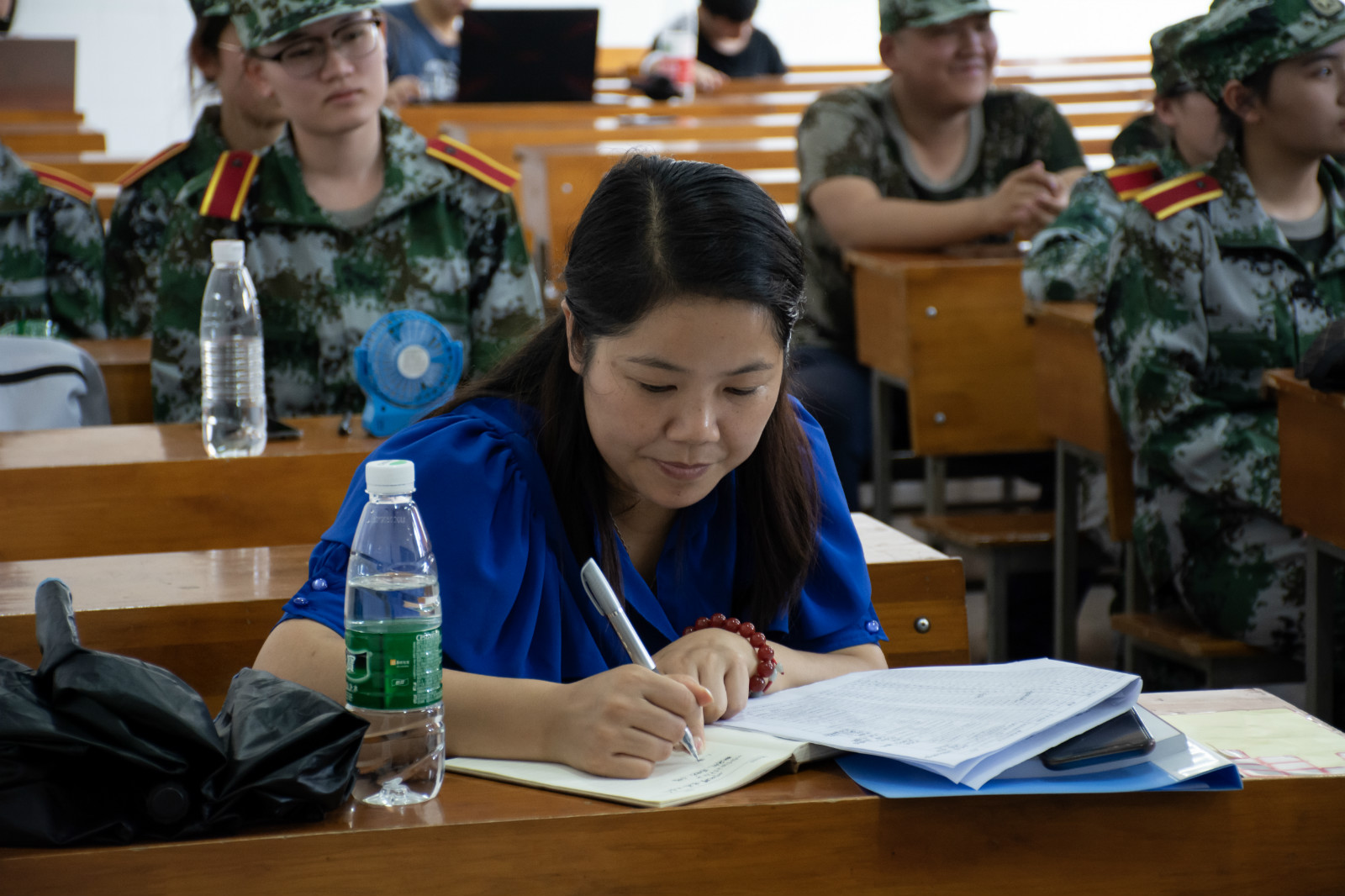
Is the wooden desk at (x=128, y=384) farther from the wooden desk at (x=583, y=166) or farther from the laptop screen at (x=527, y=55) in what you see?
the laptop screen at (x=527, y=55)

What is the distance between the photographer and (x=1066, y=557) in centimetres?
290

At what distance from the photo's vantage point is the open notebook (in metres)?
0.99

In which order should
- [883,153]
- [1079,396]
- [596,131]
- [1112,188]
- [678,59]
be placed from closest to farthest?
[1079,396]
[1112,188]
[883,153]
[596,131]
[678,59]

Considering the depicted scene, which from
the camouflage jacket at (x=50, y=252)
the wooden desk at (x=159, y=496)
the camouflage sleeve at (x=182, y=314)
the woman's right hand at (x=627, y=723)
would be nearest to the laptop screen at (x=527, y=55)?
the camouflage jacket at (x=50, y=252)

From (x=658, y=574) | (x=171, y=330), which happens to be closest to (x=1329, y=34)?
(x=658, y=574)

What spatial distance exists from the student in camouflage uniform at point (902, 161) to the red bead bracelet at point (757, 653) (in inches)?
82.3

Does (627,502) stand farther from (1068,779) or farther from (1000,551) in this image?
(1000,551)

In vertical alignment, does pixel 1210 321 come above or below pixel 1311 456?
above

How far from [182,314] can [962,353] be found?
63.6 inches

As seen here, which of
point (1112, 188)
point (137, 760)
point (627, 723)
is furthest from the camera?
point (1112, 188)

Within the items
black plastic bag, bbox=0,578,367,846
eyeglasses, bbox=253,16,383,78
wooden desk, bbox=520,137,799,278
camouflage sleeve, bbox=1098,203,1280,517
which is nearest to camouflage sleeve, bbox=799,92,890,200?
wooden desk, bbox=520,137,799,278

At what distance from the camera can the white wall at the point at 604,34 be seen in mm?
9422

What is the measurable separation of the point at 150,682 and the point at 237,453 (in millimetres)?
1065

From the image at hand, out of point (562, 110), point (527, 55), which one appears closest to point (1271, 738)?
point (562, 110)
